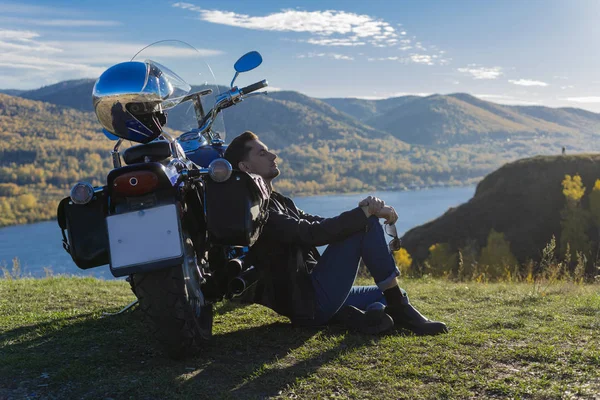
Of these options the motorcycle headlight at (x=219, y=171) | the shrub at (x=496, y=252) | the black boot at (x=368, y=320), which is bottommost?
the shrub at (x=496, y=252)

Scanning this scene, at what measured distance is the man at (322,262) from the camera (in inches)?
139

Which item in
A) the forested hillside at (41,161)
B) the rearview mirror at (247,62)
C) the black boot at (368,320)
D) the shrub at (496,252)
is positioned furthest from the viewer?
the forested hillside at (41,161)

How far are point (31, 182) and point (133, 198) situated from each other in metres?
136

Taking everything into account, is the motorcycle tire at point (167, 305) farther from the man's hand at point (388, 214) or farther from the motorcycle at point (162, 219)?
the man's hand at point (388, 214)

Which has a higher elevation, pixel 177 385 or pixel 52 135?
pixel 52 135

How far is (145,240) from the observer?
288 cm

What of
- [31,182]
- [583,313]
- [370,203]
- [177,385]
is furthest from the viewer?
[31,182]

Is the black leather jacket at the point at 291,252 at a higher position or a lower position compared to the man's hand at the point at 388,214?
lower

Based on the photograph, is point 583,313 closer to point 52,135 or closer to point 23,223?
point 23,223

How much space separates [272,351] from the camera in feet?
11.8

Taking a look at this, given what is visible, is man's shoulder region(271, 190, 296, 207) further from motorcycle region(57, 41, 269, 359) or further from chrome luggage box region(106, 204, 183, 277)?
chrome luggage box region(106, 204, 183, 277)

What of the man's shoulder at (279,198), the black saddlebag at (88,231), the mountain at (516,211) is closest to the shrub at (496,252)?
the mountain at (516,211)

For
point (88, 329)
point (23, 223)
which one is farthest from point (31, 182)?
point (88, 329)

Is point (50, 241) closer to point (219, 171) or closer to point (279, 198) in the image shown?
point (279, 198)
